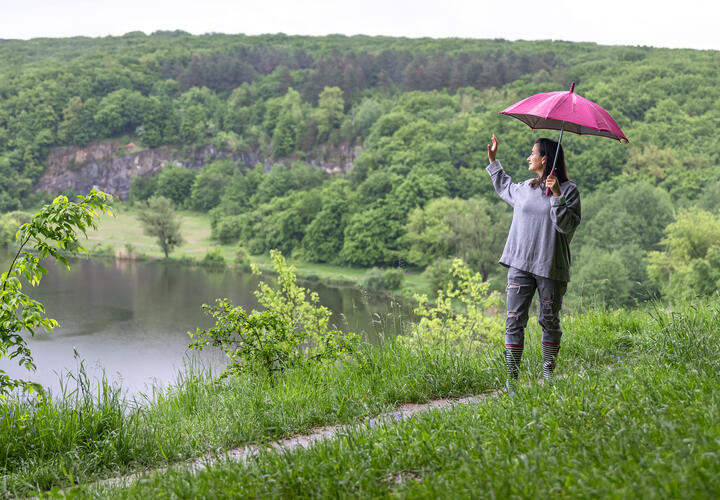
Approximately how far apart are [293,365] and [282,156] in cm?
11915

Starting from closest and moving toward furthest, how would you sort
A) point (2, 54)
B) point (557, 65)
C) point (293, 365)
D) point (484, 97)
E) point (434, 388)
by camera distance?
point (434, 388)
point (293, 365)
point (484, 97)
point (557, 65)
point (2, 54)

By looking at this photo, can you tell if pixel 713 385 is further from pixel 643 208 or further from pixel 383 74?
pixel 383 74

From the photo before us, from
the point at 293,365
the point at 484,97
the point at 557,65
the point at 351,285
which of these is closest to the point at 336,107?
the point at 484,97

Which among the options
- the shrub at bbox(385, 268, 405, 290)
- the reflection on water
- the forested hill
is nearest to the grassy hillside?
the reflection on water

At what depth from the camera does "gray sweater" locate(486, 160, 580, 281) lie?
4.02 m

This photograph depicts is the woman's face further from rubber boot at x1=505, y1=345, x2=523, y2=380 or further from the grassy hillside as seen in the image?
the grassy hillside

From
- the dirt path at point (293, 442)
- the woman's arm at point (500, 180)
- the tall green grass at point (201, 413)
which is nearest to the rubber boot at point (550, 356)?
the tall green grass at point (201, 413)

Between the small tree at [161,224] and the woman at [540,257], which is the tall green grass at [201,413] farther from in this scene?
the small tree at [161,224]

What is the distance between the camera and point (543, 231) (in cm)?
419

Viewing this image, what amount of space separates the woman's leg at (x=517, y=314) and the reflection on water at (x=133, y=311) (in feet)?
49.8

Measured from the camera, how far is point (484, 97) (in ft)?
367

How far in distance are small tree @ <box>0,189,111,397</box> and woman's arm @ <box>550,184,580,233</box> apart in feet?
10.8

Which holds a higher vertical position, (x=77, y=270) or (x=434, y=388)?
(x=434, y=388)

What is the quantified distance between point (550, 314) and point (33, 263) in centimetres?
379
